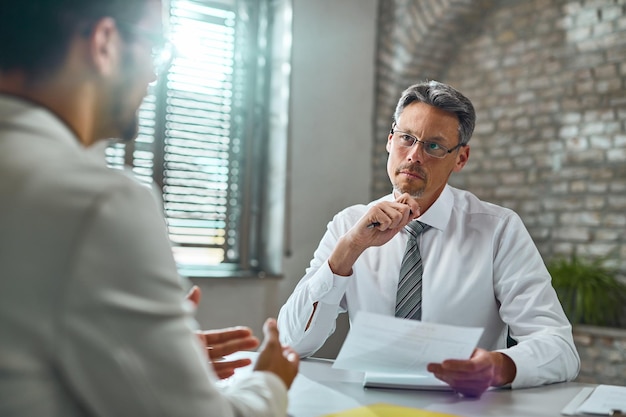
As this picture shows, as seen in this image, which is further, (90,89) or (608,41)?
(608,41)

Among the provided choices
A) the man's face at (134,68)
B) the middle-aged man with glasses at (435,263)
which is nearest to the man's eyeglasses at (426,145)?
the middle-aged man with glasses at (435,263)

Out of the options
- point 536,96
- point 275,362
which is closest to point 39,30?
point 275,362

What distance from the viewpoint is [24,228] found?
731mm

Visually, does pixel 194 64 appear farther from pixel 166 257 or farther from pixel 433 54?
pixel 166 257

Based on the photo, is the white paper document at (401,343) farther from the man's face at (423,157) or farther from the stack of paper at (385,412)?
the man's face at (423,157)

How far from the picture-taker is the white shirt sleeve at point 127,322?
72 centimetres

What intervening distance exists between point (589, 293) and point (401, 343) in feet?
11.5

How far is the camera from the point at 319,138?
5.13 meters

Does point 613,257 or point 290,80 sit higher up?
point 290,80

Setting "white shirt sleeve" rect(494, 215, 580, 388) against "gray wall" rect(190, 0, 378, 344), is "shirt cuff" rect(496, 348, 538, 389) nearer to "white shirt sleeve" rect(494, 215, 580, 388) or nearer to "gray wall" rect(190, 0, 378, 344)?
"white shirt sleeve" rect(494, 215, 580, 388)

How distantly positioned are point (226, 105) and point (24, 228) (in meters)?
4.19

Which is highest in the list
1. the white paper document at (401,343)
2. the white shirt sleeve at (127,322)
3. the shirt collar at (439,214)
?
the shirt collar at (439,214)

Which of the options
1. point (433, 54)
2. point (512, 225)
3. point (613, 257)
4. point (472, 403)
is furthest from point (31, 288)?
point (433, 54)

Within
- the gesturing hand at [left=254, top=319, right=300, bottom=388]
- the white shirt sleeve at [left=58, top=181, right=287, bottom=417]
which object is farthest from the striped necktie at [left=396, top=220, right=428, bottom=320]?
the white shirt sleeve at [left=58, top=181, right=287, bottom=417]
